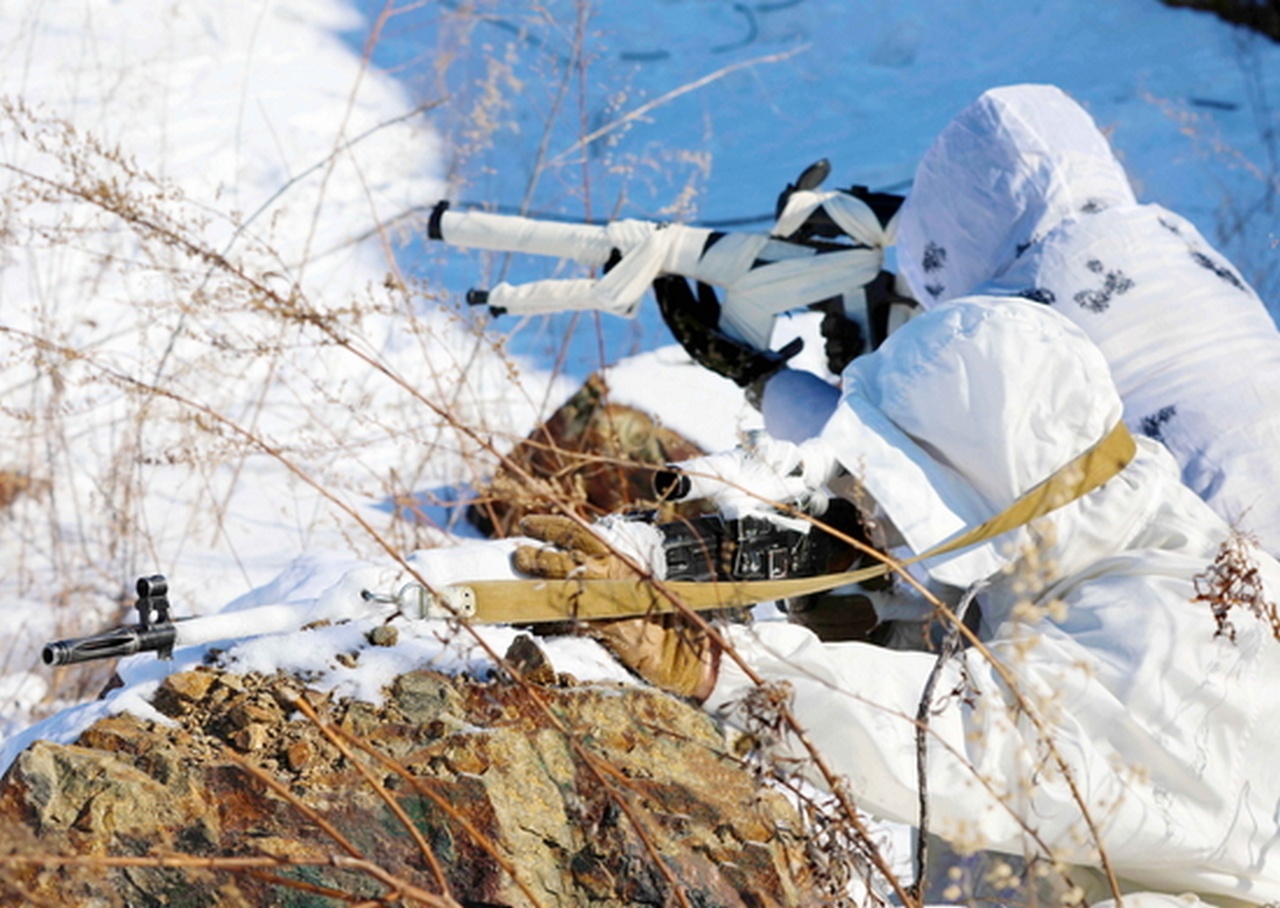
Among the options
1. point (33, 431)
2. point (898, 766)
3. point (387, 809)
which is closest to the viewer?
point (387, 809)

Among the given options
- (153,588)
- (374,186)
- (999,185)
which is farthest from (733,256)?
(374,186)

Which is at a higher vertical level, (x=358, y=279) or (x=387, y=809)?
(x=358, y=279)

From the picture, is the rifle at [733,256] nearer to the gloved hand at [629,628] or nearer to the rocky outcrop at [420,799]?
the gloved hand at [629,628]

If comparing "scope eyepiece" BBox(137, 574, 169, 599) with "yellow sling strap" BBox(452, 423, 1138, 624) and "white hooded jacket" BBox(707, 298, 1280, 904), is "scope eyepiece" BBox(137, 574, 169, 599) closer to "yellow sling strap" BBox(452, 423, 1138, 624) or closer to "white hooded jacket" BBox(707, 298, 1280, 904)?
"yellow sling strap" BBox(452, 423, 1138, 624)

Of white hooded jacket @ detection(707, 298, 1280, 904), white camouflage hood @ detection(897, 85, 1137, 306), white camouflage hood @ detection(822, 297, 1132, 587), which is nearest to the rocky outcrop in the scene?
white hooded jacket @ detection(707, 298, 1280, 904)

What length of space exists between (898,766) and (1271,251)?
12.0 feet

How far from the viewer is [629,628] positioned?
4.13ft

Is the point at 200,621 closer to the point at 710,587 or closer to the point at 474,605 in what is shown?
the point at 474,605

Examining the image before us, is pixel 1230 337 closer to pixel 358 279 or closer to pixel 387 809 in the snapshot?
pixel 387 809

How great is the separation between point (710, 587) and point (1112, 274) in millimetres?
915

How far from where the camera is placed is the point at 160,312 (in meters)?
3.49

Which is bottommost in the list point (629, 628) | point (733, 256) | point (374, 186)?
point (629, 628)

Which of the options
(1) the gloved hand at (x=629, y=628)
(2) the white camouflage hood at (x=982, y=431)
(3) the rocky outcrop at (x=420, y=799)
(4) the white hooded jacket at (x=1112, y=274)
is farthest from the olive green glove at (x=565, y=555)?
(4) the white hooded jacket at (x=1112, y=274)

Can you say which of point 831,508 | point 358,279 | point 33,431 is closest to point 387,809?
point 831,508
